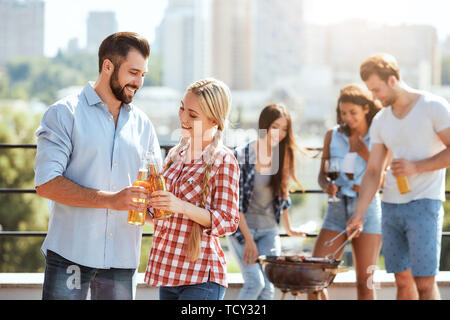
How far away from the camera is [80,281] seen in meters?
2.45

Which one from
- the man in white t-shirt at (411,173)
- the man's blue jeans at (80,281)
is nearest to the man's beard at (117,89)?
the man's blue jeans at (80,281)

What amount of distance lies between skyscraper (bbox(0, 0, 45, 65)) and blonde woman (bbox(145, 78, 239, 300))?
9682 centimetres

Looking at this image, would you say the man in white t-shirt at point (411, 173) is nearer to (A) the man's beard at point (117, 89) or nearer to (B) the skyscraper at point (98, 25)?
(A) the man's beard at point (117, 89)

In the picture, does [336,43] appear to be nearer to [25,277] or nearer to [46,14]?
[46,14]

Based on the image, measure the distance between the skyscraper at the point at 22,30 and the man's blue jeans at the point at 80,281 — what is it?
317 feet

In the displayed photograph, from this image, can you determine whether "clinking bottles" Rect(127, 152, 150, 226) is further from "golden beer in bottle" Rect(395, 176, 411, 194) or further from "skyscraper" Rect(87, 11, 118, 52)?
"skyscraper" Rect(87, 11, 118, 52)

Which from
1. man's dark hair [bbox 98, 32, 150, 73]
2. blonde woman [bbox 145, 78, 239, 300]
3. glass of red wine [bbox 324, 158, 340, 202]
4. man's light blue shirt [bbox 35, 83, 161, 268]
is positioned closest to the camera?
blonde woman [bbox 145, 78, 239, 300]

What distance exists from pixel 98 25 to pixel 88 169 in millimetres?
96881

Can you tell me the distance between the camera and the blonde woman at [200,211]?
7.47 feet

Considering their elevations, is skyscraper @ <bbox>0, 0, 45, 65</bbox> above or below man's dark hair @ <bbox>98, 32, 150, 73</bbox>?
above

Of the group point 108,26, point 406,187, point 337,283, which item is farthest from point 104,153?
point 108,26

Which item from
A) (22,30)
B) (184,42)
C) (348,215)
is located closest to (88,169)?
(348,215)

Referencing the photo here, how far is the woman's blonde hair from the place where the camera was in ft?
7.47

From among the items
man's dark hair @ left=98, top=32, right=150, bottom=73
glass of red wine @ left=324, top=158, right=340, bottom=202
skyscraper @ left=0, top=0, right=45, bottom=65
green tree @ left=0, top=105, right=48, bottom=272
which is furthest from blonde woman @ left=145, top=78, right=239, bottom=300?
skyscraper @ left=0, top=0, right=45, bottom=65
